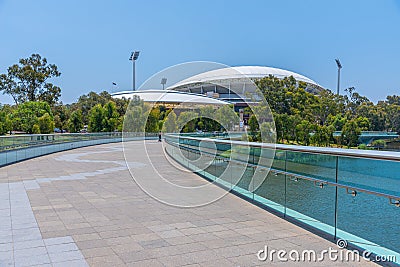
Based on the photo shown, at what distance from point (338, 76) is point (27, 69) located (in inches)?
2407

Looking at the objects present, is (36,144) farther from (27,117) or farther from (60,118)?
(60,118)

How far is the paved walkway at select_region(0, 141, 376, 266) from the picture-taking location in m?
3.84

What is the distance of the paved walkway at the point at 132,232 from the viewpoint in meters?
3.84

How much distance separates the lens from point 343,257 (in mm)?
3867

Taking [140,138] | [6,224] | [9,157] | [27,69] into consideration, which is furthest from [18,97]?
[6,224]

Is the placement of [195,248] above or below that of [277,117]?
below

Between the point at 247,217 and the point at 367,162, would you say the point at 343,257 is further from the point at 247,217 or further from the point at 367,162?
Result: the point at 247,217

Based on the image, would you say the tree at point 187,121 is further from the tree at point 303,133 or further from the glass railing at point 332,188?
the glass railing at point 332,188

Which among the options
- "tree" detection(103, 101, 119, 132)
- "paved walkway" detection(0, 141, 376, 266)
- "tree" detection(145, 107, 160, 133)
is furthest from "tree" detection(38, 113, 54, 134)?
"paved walkway" detection(0, 141, 376, 266)

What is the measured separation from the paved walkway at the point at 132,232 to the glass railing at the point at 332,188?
11.8 inches

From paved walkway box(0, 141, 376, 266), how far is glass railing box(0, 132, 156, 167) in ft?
20.2

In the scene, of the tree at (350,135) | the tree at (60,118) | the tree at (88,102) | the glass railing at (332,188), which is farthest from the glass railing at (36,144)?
the tree at (88,102)

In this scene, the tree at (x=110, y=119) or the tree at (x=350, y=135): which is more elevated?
the tree at (x=110, y=119)

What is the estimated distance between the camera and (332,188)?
4.61 m
